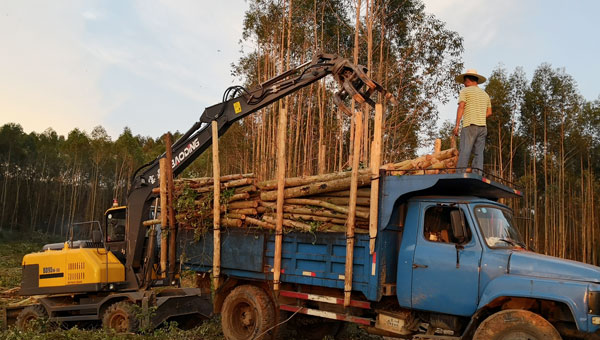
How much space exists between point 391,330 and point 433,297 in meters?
0.81

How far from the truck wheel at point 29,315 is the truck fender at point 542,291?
904cm

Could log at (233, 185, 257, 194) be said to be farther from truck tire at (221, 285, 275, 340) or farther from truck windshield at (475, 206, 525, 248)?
truck windshield at (475, 206, 525, 248)

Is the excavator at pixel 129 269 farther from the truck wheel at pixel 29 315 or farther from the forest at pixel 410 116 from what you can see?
the forest at pixel 410 116

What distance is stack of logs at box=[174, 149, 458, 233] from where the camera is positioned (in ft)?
24.5

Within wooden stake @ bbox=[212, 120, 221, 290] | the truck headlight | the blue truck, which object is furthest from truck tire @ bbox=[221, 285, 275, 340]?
the truck headlight

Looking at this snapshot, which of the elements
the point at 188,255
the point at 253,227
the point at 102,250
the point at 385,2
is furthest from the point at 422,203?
the point at 385,2

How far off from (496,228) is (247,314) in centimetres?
419

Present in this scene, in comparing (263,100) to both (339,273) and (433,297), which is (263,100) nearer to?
(339,273)

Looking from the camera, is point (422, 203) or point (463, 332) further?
point (422, 203)

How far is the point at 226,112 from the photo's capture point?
9969 mm

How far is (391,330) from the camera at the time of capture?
23.1 ft

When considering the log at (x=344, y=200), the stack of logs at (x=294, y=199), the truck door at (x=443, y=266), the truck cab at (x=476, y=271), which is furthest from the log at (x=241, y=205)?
the truck door at (x=443, y=266)

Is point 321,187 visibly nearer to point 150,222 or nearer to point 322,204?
point 322,204

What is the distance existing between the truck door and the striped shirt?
5.60 feet
